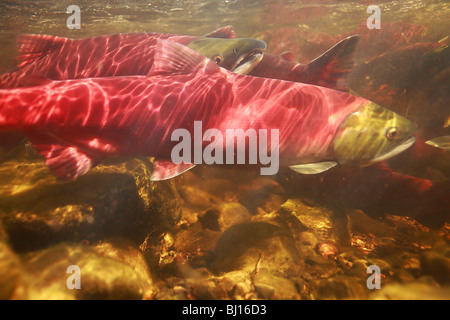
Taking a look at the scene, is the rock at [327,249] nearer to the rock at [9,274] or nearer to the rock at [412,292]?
the rock at [412,292]

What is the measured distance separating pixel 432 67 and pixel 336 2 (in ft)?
58.6

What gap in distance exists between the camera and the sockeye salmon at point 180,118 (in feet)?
7.93

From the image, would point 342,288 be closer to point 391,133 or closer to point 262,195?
point 391,133

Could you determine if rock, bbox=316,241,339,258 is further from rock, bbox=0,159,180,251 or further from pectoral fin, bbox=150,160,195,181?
rock, bbox=0,159,180,251

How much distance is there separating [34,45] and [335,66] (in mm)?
5907

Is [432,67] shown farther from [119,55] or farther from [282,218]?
[119,55]

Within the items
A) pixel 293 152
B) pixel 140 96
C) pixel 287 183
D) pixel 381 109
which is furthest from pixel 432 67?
pixel 140 96

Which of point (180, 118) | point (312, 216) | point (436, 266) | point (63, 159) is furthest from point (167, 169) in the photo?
point (436, 266)

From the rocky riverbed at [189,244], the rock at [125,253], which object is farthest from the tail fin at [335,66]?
the rock at [125,253]

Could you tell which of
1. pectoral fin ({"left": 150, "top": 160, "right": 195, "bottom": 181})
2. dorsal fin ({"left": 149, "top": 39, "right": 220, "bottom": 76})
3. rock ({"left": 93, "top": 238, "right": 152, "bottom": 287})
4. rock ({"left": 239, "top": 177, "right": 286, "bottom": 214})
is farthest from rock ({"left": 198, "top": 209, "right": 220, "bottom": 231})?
dorsal fin ({"left": 149, "top": 39, "right": 220, "bottom": 76})

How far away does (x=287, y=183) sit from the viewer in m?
4.30

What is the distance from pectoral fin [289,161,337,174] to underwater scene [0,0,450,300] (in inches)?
1.6

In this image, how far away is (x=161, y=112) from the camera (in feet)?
8.35

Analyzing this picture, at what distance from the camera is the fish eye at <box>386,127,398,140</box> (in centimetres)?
258
